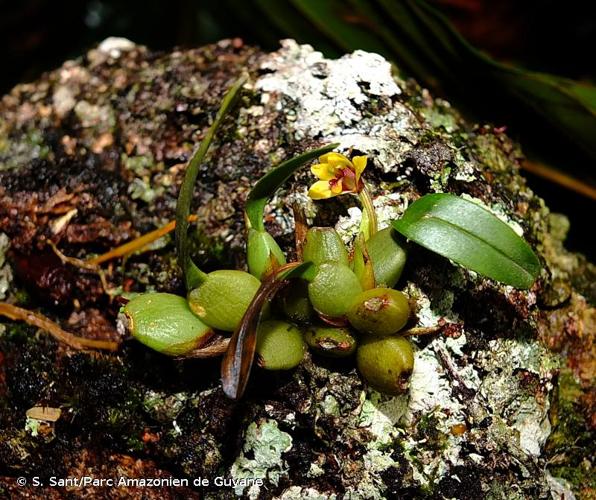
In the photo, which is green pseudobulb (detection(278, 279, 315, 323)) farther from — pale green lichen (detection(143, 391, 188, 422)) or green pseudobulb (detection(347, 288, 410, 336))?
pale green lichen (detection(143, 391, 188, 422))

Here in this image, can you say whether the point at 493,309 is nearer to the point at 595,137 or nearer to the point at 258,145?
the point at 258,145

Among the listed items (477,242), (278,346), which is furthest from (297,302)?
(477,242)

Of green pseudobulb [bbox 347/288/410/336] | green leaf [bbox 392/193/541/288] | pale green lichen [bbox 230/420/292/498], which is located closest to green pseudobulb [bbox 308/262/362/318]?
green pseudobulb [bbox 347/288/410/336]

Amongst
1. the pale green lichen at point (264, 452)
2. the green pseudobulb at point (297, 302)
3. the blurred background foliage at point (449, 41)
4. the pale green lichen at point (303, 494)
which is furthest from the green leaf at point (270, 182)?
the blurred background foliage at point (449, 41)

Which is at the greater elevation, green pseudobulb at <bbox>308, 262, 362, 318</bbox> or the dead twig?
green pseudobulb at <bbox>308, 262, 362, 318</bbox>

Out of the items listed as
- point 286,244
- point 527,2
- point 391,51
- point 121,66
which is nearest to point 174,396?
point 286,244
